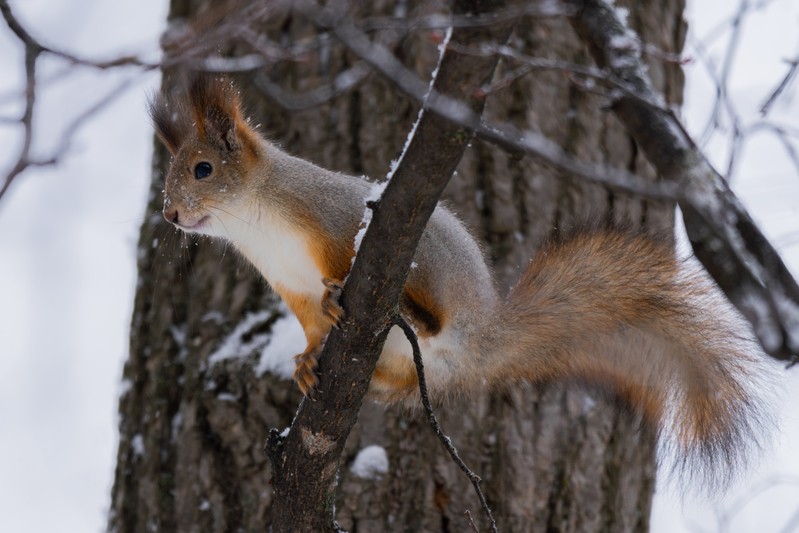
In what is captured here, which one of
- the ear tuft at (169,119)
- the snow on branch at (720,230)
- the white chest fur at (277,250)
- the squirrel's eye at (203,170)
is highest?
the ear tuft at (169,119)

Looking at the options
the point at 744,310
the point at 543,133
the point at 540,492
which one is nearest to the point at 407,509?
the point at 540,492

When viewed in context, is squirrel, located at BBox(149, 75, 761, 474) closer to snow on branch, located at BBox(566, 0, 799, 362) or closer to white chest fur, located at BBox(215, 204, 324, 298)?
white chest fur, located at BBox(215, 204, 324, 298)

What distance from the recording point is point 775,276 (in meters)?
1.14

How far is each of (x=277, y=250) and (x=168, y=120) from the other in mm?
406

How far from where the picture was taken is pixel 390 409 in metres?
2.19

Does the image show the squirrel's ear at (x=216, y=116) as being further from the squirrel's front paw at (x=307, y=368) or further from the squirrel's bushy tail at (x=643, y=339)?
the squirrel's bushy tail at (x=643, y=339)

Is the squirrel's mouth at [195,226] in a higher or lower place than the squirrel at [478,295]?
higher

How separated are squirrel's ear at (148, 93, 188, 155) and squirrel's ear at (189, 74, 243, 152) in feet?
0.20

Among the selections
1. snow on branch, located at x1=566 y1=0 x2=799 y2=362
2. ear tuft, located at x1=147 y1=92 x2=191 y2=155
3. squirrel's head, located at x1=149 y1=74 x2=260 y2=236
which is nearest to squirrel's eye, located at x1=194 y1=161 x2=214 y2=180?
squirrel's head, located at x1=149 y1=74 x2=260 y2=236

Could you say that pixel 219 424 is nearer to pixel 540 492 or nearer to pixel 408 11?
pixel 540 492

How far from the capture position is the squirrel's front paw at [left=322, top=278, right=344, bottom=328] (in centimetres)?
152

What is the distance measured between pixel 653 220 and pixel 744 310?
4.63 ft

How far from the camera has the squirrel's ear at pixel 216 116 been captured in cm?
201

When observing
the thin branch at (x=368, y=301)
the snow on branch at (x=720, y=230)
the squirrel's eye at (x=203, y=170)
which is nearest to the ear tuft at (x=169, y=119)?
the squirrel's eye at (x=203, y=170)
